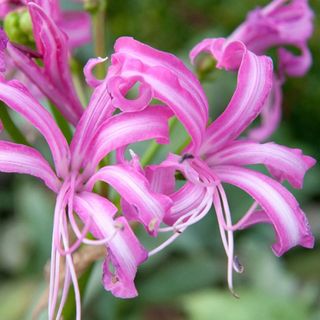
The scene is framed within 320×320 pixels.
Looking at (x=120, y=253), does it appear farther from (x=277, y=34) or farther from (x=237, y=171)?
(x=277, y=34)

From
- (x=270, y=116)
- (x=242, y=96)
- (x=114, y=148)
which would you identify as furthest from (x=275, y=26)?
(x=114, y=148)

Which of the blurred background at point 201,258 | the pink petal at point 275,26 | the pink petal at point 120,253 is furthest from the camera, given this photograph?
the blurred background at point 201,258

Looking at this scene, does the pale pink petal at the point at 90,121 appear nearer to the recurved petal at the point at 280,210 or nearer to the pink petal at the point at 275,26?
the recurved petal at the point at 280,210

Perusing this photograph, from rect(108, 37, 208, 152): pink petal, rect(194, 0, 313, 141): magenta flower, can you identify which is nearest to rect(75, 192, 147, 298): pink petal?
rect(108, 37, 208, 152): pink petal

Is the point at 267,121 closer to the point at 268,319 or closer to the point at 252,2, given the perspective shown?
the point at 268,319

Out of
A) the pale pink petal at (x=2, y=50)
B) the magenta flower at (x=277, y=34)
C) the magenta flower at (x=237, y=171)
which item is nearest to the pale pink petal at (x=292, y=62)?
the magenta flower at (x=277, y=34)

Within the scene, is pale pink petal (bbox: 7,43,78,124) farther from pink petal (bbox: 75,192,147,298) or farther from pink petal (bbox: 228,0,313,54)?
pink petal (bbox: 228,0,313,54)

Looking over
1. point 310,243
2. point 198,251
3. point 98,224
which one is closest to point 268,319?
point 198,251
